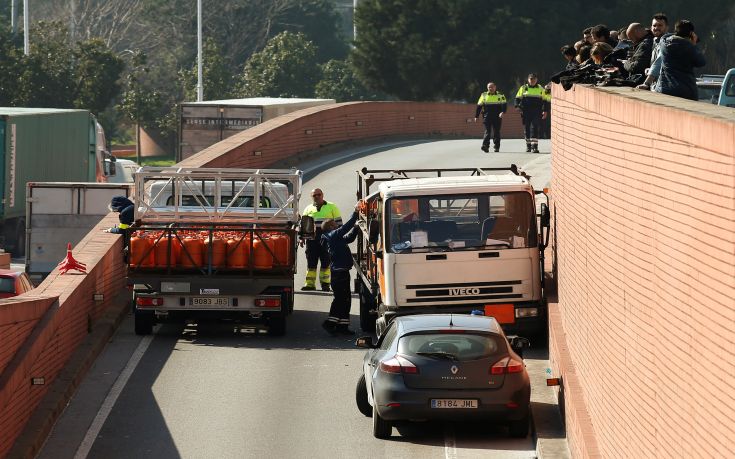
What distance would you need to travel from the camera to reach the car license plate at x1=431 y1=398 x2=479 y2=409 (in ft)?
47.6

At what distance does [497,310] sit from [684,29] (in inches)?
A: 258

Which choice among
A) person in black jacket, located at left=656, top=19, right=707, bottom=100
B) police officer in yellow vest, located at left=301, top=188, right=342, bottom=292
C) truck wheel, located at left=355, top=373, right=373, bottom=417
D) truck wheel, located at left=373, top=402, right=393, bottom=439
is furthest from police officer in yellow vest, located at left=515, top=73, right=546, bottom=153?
person in black jacket, located at left=656, top=19, right=707, bottom=100

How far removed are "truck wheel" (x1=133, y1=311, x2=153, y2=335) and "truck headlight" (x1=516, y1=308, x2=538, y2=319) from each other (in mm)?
5484

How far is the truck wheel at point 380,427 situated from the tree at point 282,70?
207 ft

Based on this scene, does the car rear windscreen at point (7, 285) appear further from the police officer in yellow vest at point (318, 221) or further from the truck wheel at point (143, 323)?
the police officer in yellow vest at point (318, 221)

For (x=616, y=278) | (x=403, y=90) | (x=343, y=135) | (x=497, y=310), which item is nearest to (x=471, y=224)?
(x=497, y=310)

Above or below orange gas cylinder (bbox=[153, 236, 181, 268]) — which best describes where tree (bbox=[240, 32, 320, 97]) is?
above

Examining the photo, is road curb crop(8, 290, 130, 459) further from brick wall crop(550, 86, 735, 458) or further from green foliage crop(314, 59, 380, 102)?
green foliage crop(314, 59, 380, 102)

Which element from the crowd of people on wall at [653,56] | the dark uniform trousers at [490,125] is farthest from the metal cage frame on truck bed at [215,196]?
the dark uniform trousers at [490,125]

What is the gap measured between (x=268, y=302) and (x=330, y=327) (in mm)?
1148

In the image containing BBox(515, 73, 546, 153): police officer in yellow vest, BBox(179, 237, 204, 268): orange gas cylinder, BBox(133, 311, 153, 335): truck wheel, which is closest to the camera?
BBox(179, 237, 204, 268): orange gas cylinder

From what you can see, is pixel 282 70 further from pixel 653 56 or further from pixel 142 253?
pixel 653 56

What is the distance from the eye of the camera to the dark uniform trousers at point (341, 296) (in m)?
20.8

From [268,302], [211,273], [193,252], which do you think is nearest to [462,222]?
[268,302]
